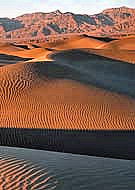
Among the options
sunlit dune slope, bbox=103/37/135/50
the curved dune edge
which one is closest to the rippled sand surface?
the curved dune edge

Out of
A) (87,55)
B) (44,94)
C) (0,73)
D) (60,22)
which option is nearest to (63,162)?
(44,94)

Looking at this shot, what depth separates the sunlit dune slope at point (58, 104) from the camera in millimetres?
10570

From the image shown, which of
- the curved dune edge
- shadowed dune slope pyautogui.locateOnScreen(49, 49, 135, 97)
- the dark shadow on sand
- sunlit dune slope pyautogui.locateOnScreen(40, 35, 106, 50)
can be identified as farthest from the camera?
sunlit dune slope pyautogui.locateOnScreen(40, 35, 106, 50)

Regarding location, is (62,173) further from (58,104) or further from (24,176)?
(58,104)

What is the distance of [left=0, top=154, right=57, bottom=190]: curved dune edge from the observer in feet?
15.6

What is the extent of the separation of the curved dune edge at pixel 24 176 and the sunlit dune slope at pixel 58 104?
15.1 feet

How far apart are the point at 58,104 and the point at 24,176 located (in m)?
6.87

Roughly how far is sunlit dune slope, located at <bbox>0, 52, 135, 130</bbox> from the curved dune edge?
15.1 ft

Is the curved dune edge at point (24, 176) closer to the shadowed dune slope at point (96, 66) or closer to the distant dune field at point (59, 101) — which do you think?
the distant dune field at point (59, 101)

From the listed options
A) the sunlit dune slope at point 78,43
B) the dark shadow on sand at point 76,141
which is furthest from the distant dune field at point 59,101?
the sunlit dune slope at point 78,43

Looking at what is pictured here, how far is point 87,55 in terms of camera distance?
28.2 m

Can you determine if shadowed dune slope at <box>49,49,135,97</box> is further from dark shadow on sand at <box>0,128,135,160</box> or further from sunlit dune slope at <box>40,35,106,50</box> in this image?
sunlit dune slope at <box>40,35,106,50</box>

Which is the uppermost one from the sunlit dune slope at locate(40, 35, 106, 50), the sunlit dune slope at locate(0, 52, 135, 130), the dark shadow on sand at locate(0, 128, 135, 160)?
the sunlit dune slope at locate(40, 35, 106, 50)

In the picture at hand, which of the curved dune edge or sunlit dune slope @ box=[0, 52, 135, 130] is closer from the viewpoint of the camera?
the curved dune edge
